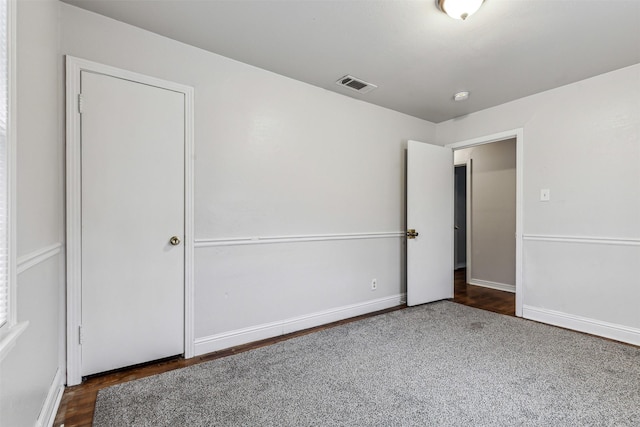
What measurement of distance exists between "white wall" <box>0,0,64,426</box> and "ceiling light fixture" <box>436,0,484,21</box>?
2.05m

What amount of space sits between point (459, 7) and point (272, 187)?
1813mm

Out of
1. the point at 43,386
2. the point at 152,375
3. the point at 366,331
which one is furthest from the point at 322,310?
the point at 43,386

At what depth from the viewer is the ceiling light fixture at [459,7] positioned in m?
1.71

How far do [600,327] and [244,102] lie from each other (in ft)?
12.1

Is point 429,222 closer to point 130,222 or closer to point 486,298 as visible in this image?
point 486,298

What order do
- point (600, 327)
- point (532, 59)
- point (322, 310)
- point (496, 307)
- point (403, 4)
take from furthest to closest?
point (496, 307) < point (322, 310) < point (600, 327) < point (532, 59) < point (403, 4)

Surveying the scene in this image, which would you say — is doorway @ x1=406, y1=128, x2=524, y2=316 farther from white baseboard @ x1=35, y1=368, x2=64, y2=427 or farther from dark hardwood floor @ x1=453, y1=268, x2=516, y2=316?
white baseboard @ x1=35, y1=368, x2=64, y2=427

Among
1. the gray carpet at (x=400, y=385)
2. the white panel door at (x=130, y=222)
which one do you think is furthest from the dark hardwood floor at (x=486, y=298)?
the white panel door at (x=130, y=222)

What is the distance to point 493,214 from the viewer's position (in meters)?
4.59

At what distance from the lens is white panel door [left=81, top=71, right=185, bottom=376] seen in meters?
1.93

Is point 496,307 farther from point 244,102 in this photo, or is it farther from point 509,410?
point 244,102

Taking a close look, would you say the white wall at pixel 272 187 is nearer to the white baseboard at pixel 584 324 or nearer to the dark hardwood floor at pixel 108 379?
the dark hardwood floor at pixel 108 379

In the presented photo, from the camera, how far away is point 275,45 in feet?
7.44

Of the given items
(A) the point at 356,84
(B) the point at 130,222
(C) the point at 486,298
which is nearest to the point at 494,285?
(C) the point at 486,298
